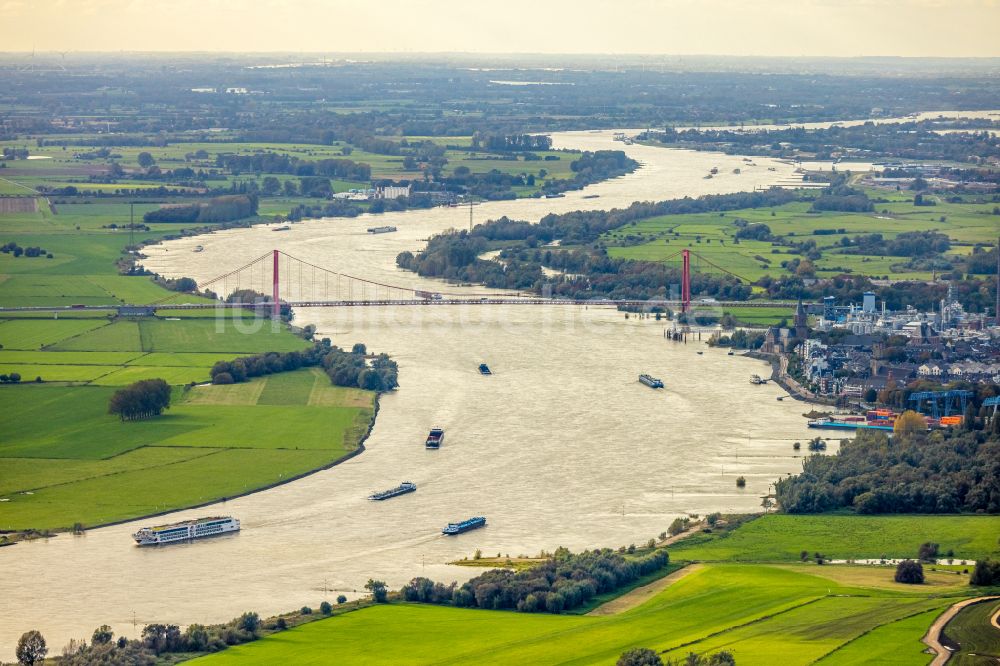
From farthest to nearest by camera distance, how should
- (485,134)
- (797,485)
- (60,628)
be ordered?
(485,134), (797,485), (60,628)

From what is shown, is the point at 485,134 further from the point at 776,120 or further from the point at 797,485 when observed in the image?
the point at 797,485

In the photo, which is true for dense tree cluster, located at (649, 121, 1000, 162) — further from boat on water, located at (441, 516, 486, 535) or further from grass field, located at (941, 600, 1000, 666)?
grass field, located at (941, 600, 1000, 666)

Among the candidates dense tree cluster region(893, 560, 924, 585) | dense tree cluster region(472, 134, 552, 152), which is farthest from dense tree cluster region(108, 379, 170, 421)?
dense tree cluster region(472, 134, 552, 152)

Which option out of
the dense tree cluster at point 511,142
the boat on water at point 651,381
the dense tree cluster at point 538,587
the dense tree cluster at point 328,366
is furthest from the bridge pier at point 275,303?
the dense tree cluster at point 511,142

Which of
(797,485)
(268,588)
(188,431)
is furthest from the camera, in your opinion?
(188,431)

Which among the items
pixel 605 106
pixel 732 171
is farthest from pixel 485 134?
pixel 605 106

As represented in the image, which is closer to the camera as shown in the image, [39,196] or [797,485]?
[797,485]
